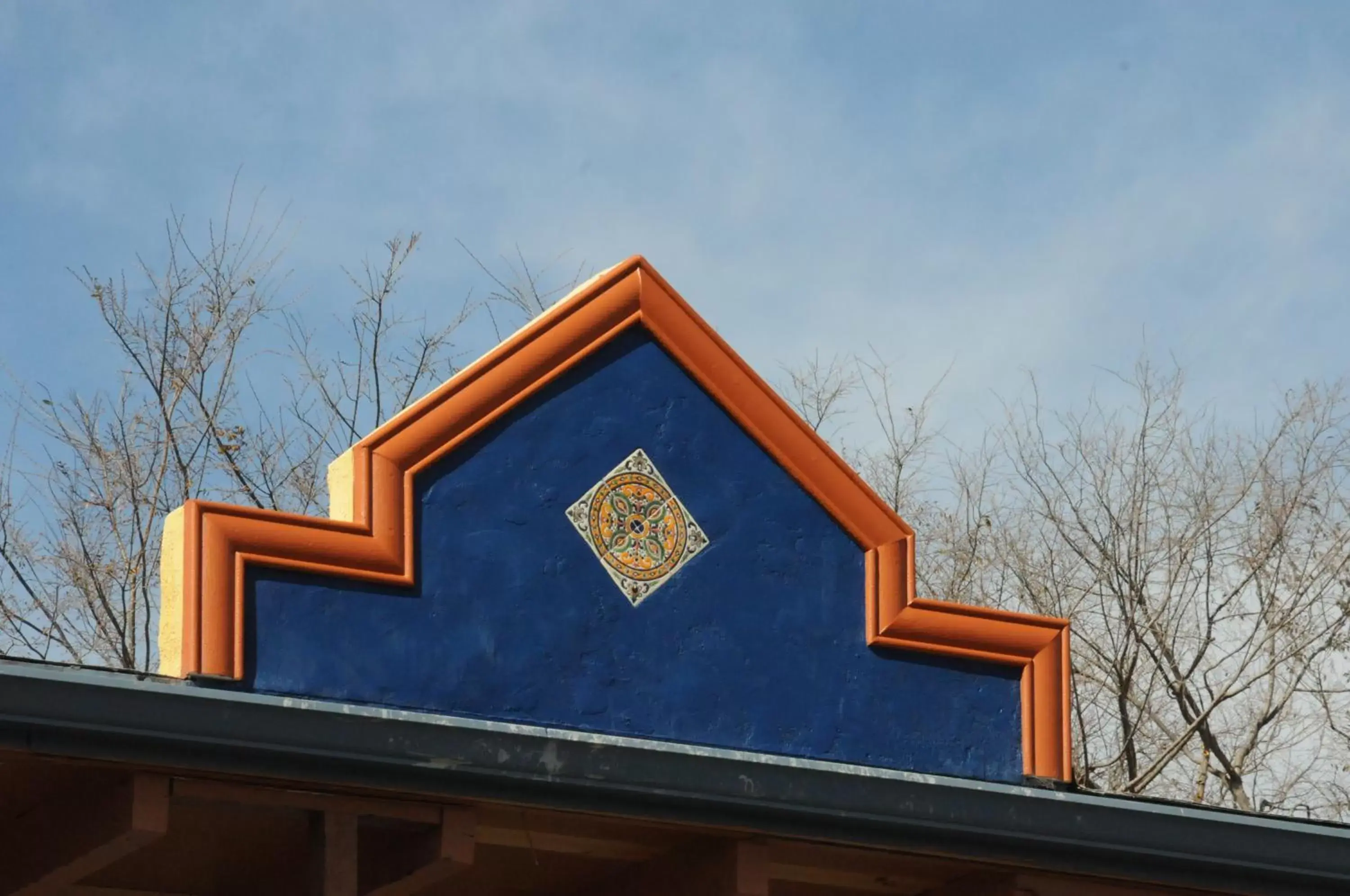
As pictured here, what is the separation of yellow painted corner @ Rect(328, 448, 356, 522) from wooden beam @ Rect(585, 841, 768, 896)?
68.1 inches

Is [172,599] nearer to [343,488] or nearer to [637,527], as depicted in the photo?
[343,488]

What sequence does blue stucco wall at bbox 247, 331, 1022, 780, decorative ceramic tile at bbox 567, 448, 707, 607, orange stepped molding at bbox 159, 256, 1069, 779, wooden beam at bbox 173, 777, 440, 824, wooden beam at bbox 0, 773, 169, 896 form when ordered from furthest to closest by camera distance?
decorative ceramic tile at bbox 567, 448, 707, 607 → blue stucco wall at bbox 247, 331, 1022, 780 → orange stepped molding at bbox 159, 256, 1069, 779 → wooden beam at bbox 173, 777, 440, 824 → wooden beam at bbox 0, 773, 169, 896

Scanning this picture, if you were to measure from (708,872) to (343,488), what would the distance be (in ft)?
6.66

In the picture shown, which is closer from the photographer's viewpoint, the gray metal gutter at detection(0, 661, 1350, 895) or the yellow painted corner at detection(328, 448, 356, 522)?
the gray metal gutter at detection(0, 661, 1350, 895)

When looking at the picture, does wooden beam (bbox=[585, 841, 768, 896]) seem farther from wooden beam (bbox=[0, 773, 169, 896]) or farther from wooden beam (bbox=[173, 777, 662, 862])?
wooden beam (bbox=[0, 773, 169, 896])

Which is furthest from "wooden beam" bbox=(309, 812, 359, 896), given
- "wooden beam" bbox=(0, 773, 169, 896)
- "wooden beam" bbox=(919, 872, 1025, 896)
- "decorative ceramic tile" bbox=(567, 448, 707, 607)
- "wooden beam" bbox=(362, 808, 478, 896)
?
"wooden beam" bbox=(919, 872, 1025, 896)

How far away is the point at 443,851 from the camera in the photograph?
6684 millimetres

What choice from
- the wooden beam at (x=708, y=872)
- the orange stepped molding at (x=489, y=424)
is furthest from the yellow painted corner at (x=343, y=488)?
the wooden beam at (x=708, y=872)

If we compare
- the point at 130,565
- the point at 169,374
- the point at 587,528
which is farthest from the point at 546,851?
the point at 169,374

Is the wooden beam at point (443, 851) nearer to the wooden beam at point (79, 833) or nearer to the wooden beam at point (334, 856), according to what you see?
the wooden beam at point (334, 856)

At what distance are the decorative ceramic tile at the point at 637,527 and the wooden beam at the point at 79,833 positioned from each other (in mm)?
2174

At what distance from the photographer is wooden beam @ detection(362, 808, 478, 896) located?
264 inches

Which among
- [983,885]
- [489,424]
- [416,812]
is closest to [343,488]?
[489,424]

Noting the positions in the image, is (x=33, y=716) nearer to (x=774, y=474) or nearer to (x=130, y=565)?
(x=774, y=474)
